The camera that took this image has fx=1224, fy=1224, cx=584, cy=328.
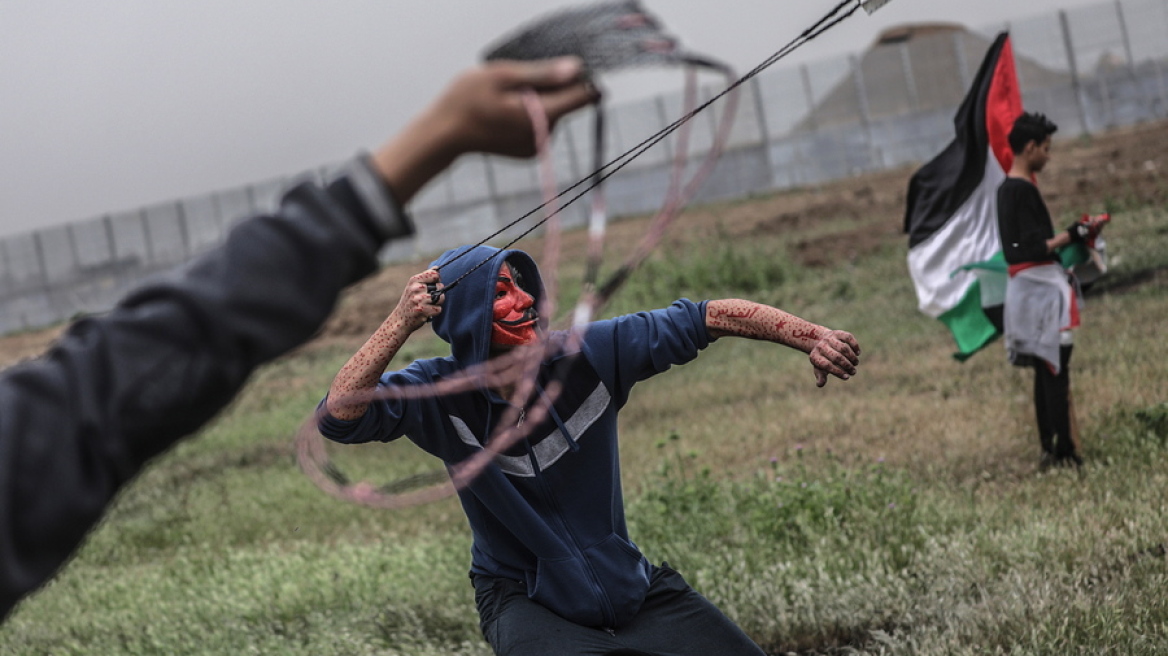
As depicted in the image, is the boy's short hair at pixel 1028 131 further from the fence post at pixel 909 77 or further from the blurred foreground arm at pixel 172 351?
the fence post at pixel 909 77

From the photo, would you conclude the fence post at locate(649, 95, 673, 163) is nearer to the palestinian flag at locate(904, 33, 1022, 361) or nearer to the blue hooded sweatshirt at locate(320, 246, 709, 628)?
the palestinian flag at locate(904, 33, 1022, 361)

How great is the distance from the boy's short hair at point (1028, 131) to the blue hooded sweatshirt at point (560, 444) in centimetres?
388

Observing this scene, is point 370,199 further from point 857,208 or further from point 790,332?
point 857,208

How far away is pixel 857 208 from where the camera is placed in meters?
25.0

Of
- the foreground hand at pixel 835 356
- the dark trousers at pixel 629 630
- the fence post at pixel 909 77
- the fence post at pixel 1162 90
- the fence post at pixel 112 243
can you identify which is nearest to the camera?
the foreground hand at pixel 835 356

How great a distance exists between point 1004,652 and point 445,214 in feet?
103

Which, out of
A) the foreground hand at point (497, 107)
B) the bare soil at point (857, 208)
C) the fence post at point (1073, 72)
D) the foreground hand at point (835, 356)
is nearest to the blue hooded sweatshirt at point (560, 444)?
the foreground hand at point (835, 356)

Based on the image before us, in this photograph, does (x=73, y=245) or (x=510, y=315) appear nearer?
(x=510, y=315)

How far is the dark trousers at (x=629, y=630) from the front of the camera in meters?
3.45

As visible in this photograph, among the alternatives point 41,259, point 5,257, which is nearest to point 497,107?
point 41,259

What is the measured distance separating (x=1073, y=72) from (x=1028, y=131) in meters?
30.0

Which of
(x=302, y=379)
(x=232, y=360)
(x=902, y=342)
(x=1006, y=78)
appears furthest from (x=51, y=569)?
(x=302, y=379)

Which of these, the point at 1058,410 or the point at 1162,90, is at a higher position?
the point at 1058,410

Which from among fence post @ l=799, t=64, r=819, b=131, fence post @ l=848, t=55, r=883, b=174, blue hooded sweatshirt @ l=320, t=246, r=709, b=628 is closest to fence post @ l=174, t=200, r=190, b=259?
fence post @ l=799, t=64, r=819, b=131
